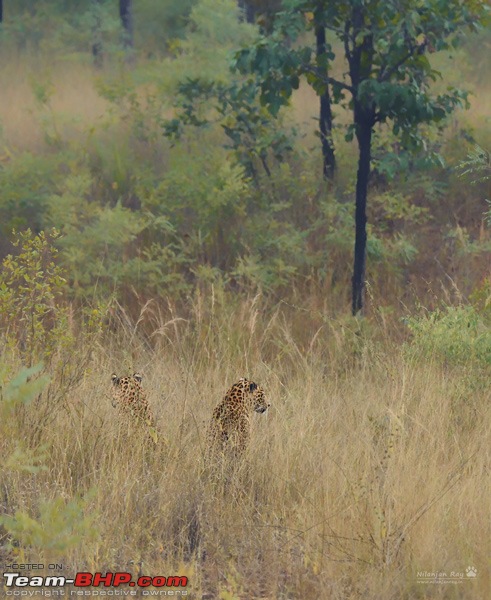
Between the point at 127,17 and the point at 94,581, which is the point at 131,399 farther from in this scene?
the point at 127,17

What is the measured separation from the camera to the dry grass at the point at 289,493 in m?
4.17

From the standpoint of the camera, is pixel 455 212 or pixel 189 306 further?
pixel 455 212

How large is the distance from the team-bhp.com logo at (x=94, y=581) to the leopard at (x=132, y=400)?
1227 millimetres

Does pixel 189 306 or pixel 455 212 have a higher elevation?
pixel 455 212

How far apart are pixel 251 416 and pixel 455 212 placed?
725 cm

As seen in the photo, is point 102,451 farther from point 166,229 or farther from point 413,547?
point 166,229

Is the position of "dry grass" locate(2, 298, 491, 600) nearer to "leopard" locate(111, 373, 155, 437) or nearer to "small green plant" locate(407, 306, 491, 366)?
"leopard" locate(111, 373, 155, 437)

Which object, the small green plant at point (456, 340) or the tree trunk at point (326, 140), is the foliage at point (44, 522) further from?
the tree trunk at point (326, 140)

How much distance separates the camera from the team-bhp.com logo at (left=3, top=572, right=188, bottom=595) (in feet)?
13.0

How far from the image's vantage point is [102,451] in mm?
5121

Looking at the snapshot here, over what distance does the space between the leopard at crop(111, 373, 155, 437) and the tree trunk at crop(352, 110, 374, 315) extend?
3.49 metres

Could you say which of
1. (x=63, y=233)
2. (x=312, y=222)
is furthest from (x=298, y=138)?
(x=63, y=233)

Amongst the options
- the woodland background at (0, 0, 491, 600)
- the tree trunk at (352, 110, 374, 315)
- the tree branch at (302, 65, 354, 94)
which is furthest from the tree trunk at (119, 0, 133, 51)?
the tree trunk at (352, 110, 374, 315)

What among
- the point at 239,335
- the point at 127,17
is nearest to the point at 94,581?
the point at 239,335
